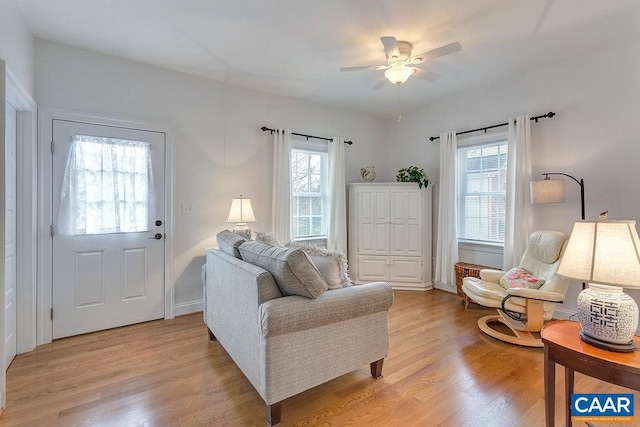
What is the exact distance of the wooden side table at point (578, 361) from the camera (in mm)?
1213

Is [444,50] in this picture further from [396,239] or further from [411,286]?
[411,286]

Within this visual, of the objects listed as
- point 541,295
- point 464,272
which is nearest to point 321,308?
point 541,295

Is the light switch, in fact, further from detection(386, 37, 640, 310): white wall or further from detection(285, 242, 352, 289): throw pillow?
detection(386, 37, 640, 310): white wall

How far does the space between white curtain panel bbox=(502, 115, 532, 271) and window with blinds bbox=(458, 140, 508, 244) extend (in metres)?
0.23

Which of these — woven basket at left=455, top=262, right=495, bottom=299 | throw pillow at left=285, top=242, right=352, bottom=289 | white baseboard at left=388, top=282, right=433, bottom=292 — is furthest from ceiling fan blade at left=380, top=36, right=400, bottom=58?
white baseboard at left=388, top=282, right=433, bottom=292

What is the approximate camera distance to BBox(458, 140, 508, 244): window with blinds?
3.85 metres

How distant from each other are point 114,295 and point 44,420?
143 cm

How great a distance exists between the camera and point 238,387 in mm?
2051

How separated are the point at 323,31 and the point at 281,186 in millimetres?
1921

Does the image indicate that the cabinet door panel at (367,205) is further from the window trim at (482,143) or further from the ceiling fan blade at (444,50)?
the ceiling fan blade at (444,50)

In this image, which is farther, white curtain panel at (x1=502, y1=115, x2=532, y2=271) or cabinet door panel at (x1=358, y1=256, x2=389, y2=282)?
cabinet door panel at (x1=358, y1=256, x2=389, y2=282)

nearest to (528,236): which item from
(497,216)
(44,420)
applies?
(497,216)

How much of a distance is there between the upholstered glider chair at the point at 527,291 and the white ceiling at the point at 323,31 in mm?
1849

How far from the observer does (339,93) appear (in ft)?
13.3
